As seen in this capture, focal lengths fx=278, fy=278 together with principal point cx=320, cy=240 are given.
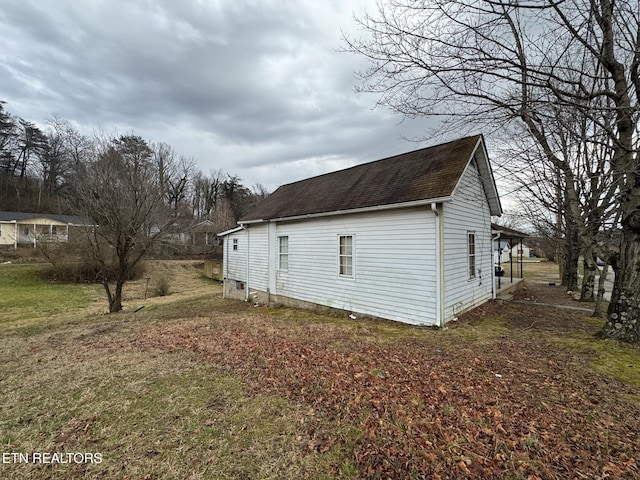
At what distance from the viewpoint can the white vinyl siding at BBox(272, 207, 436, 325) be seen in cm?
736

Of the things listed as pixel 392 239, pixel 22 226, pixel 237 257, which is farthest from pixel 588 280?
pixel 22 226

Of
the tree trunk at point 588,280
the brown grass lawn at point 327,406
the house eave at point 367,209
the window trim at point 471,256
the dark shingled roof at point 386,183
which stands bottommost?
the brown grass lawn at point 327,406

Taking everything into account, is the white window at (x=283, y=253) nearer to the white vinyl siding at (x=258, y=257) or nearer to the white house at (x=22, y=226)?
the white vinyl siding at (x=258, y=257)

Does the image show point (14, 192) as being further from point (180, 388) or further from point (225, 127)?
point (180, 388)

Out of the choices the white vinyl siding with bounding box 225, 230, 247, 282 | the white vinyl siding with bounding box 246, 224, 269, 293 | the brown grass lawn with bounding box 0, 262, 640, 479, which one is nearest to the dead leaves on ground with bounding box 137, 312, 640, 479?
the brown grass lawn with bounding box 0, 262, 640, 479

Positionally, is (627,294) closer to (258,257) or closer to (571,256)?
(571,256)

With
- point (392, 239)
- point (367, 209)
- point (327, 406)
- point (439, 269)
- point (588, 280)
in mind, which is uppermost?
point (367, 209)

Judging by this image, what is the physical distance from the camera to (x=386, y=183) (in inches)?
358

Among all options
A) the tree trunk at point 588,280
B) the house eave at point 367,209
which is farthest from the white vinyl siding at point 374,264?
the tree trunk at point 588,280

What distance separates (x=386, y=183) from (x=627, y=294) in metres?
6.03

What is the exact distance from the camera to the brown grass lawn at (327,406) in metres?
2.54

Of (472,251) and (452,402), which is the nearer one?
(452,402)

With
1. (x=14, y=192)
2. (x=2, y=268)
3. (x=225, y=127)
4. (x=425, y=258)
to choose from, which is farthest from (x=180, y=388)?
(x=14, y=192)

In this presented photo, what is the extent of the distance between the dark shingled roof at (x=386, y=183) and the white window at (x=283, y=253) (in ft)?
3.38
